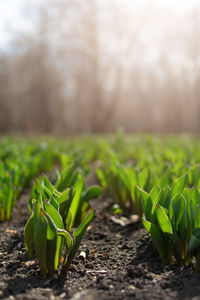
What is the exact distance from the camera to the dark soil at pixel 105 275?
1313 mm

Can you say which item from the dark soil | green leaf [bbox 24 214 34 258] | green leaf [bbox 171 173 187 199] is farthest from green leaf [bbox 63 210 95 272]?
green leaf [bbox 171 173 187 199]

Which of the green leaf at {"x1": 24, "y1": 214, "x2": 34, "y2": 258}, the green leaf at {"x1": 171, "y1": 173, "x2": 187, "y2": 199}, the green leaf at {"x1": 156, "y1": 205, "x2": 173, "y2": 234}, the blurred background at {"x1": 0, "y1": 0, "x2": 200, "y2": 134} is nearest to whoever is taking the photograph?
the green leaf at {"x1": 156, "y1": 205, "x2": 173, "y2": 234}

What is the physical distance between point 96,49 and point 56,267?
70.6ft

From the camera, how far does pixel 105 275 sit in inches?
59.5

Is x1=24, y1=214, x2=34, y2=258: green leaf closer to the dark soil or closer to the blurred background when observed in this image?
the dark soil

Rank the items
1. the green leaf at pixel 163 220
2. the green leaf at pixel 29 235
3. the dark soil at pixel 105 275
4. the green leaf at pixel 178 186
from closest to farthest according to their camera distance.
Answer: the dark soil at pixel 105 275 → the green leaf at pixel 163 220 → the green leaf at pixel 29 235 → the green leaf at pixel 178 186

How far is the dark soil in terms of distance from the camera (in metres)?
1.31

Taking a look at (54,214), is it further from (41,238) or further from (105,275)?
(105,275)

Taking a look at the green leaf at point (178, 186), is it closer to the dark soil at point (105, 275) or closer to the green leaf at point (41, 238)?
the dark soil at point (105, 275)

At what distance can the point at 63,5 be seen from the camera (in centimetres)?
2069

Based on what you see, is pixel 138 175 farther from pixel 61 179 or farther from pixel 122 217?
pixel 61 179

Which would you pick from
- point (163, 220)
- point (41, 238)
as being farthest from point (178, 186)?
point (41, 238)

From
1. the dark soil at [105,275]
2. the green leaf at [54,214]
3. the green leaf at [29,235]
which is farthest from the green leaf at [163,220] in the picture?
the green leaf at [29,235]

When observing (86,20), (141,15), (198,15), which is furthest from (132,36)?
(198,15)
